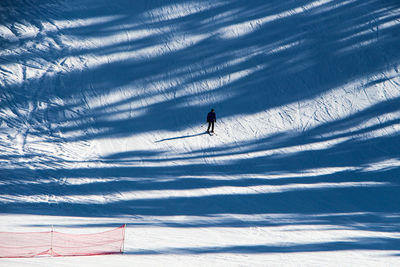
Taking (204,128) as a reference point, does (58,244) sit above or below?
below

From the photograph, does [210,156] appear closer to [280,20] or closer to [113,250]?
[113,250]

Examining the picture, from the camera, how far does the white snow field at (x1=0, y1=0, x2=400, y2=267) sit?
1314cm

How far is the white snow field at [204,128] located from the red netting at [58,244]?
0.42 meters

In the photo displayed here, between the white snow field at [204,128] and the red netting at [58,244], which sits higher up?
the white snow field at [204,128]

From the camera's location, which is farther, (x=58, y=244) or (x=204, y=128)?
(x=204, y=128)

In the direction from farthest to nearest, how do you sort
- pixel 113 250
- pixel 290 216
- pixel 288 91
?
pixel 288 91
pixel 290 216
pixel 113 250

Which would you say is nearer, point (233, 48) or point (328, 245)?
point (328, 245)

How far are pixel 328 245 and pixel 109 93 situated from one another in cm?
1273

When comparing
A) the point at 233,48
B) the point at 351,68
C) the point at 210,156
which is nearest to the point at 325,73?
the point at 351,68

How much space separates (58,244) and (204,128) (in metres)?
10.9

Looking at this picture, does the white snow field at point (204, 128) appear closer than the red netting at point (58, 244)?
No

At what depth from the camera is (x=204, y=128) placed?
21.2m

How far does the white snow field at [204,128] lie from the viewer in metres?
13.1

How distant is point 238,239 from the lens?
12836mm
